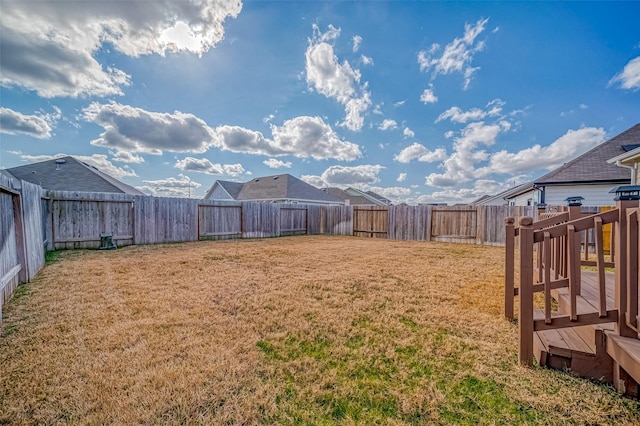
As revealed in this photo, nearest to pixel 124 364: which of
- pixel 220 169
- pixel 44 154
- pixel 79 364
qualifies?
pixel 79 364

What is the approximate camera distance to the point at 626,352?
1412 millimetres

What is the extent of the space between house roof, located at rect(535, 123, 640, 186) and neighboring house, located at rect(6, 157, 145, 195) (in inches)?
820

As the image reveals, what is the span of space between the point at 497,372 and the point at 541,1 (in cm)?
867

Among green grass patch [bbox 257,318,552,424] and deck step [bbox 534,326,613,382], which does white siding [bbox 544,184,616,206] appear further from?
green grass patch [bbox 257,318,552,424]

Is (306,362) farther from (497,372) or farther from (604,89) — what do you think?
(604,89)

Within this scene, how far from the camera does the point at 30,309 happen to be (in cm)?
294

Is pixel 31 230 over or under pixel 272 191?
under

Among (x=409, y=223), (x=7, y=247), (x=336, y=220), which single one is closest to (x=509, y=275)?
(x=7, y=247)

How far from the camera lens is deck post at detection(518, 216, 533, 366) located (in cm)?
188

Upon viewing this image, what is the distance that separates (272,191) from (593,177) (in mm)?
18411

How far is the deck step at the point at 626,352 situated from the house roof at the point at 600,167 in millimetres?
12337

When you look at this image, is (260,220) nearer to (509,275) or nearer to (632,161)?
(509,275)

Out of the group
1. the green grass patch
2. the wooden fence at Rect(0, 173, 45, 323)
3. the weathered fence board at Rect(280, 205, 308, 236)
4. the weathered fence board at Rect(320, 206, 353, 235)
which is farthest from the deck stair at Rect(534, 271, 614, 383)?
the weathered fence board at Rect(280, 205, 308, 236)

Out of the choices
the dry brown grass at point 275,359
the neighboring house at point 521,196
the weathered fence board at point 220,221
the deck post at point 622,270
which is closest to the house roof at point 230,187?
the weathered fence board at point 220,221
